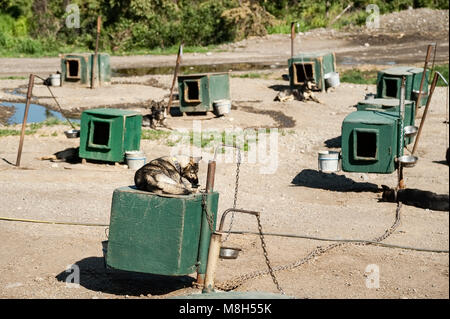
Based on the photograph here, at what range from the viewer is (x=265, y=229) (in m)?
11.5

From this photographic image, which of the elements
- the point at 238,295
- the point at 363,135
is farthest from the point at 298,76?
the point at 238,295

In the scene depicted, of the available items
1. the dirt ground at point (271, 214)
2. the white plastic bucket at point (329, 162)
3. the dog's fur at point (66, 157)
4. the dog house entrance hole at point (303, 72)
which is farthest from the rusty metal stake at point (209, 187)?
the dog house entrance hole at point (303, 72)

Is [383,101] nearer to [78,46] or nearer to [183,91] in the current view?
[183,91]

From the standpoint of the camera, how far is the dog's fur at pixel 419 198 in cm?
1245

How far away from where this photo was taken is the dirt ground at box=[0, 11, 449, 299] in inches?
361

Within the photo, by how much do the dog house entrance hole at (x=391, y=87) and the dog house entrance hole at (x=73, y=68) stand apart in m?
9.85

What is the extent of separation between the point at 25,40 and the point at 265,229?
84.8 feet

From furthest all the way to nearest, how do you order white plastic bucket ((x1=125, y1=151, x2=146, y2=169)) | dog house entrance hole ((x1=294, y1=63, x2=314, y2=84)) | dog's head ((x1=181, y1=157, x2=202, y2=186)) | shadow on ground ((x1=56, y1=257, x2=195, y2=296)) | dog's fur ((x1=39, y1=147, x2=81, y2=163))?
dog house entrance hole ((x1=294, y1=63, x2=314, y2=84)) → dog's fur ((x1=39, y1=147, x2=81, y2=163)) → white plastic bucket ((x1=125, y1=151, x2=146, y2=169)) → dog's head ((x1=181, y1=157, x2=202, y2=186)) → shadow on ground ((x1=56, y1=257, x2=195, y2=296))

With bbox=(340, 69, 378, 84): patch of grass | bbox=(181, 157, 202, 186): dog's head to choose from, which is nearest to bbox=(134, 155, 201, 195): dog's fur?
bbox=(181, 157, 202, 186): dog's head

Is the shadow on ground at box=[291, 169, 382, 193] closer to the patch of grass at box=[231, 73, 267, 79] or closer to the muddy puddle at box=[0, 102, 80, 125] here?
the muddy puddle at box=[0, 102, 80, 125]

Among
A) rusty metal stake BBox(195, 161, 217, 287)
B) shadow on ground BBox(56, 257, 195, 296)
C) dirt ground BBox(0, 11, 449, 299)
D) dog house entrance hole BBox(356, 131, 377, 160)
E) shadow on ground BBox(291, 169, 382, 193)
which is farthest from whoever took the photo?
shadow on ground BBox(291, 169, 382, 193)

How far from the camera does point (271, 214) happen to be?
12.3 metres

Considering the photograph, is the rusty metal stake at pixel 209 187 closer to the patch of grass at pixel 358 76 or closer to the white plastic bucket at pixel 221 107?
the white plastic bucket at pixel 221 107

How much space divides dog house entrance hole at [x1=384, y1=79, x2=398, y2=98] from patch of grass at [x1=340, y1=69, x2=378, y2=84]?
4.72 metres
